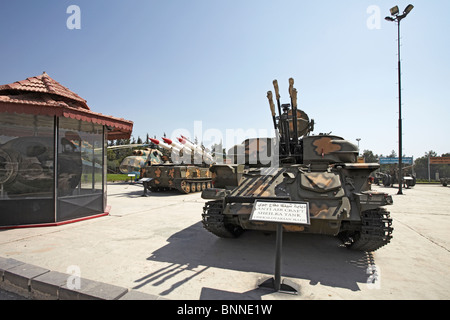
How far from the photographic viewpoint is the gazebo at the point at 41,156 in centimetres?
632

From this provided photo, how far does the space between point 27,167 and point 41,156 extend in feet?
1.69

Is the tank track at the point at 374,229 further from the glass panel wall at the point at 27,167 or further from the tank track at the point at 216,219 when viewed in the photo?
the glass panel wall at the point at 27,167

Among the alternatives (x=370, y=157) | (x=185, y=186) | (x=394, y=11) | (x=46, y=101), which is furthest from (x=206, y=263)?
(x=370, y=157)

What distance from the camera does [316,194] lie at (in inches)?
176

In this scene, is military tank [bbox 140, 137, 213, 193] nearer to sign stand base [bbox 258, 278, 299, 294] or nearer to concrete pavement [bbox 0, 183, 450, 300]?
concrete pavement [bbox 0, 183, 450, 300]

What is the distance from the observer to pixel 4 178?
21.8ft


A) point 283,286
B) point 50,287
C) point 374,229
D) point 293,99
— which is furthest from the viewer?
point 293,99

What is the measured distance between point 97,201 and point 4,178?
2.27 m

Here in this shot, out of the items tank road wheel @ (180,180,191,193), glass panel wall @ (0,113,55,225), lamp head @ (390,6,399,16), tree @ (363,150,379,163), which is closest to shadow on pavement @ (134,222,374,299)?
glass panel wall @ (0,113,55,225)

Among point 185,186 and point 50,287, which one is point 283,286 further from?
point 185,186

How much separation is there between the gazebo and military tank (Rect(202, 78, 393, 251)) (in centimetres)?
405

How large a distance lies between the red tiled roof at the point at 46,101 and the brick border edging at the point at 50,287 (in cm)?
359

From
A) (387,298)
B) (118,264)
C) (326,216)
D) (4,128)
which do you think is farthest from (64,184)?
(387,298)
